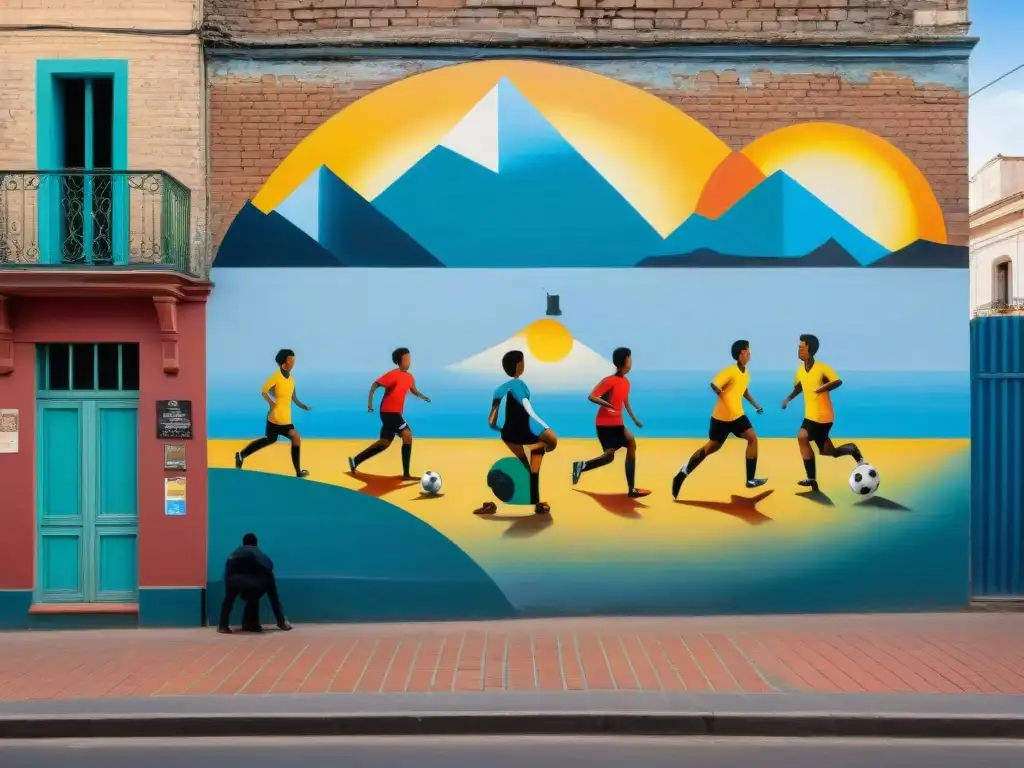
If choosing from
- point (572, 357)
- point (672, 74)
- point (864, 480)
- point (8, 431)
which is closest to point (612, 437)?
point (572, 357)

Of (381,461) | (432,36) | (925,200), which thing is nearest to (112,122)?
(432,36)

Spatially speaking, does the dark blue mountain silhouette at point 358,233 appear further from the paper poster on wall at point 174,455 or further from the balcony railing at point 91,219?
the paper poster on wall at point 174,455

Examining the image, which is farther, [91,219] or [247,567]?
[91,219]

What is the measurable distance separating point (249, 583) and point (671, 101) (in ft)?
22.8

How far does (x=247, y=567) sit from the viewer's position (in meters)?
9.68

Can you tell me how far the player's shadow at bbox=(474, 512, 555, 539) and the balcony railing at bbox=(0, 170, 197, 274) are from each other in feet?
14.4

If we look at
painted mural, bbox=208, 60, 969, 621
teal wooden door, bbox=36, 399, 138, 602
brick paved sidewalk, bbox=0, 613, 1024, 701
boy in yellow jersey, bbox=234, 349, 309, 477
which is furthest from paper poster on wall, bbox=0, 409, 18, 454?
boy in yellow jersey, bbox=234, 349, 309, 477

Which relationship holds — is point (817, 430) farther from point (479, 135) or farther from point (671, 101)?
point (479, 135)

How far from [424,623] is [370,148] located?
5311 mm

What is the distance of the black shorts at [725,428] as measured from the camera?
10383 mm

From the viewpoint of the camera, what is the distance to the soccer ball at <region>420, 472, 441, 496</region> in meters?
10.3

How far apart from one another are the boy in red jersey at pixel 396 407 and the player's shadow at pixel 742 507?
3.10 metres

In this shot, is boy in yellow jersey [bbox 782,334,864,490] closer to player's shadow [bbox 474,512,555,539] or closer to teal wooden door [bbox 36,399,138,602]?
player's shadow [bbox 474,512,555,539]

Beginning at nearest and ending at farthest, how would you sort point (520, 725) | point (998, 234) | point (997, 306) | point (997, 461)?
point (520, 725), point (997, 461), point (997, 306), point (998, 234)
